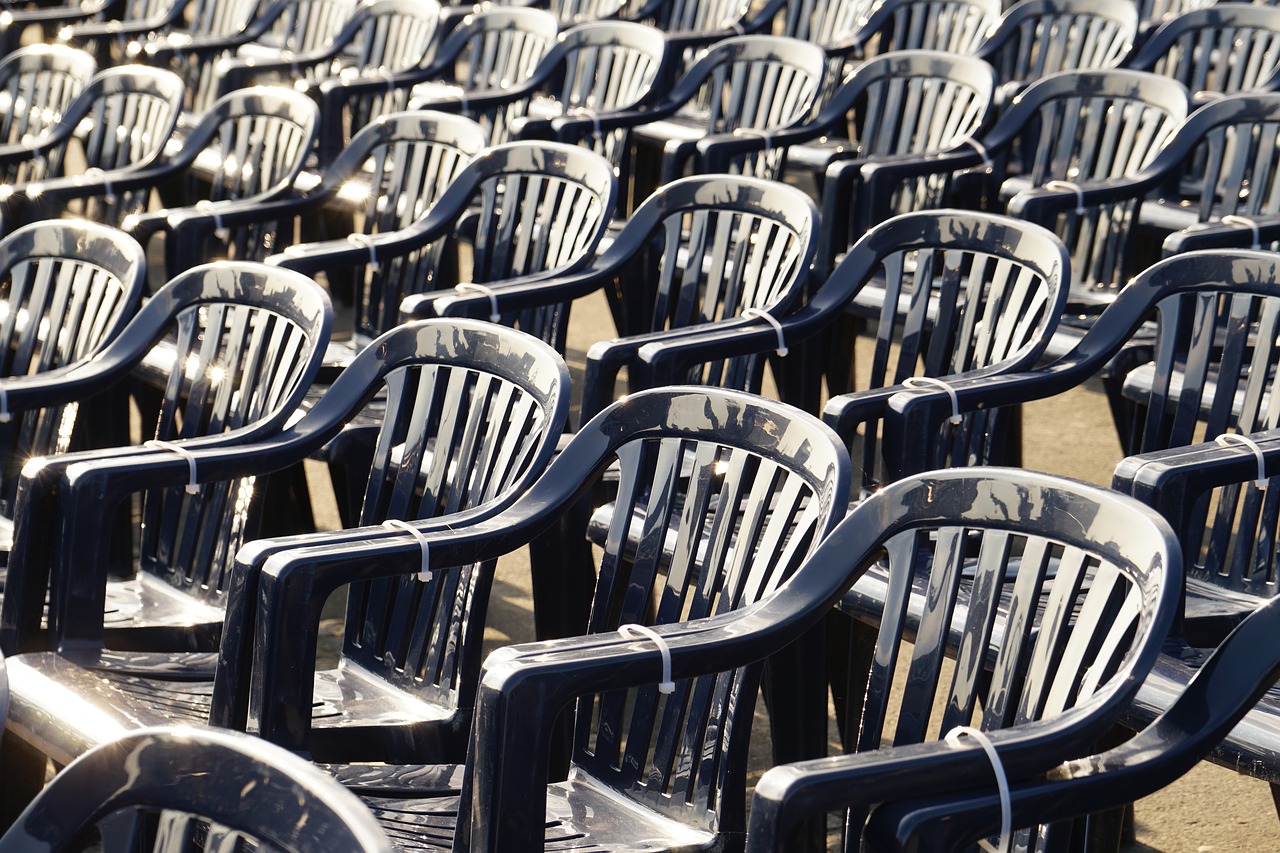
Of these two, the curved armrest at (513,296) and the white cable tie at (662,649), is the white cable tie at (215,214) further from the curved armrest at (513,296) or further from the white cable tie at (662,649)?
the white cable tie at (662,649)

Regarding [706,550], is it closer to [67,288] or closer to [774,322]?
[774,322]

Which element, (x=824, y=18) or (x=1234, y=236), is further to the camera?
(x=824, y=18)

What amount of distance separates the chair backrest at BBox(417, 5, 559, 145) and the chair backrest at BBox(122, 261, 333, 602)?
306 cm

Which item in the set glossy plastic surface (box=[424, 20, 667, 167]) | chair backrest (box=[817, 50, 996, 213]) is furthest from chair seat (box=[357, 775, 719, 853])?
glossy plastic surface (box=[424, 20, 667, 167])

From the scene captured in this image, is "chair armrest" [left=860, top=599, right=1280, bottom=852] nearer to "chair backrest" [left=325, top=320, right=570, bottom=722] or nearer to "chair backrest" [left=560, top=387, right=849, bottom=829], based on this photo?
"chair backrest" [left=560, top=387, right=849, bottom=829]

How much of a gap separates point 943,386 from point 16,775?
173cm

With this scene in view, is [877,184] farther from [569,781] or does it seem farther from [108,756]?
[108,756]

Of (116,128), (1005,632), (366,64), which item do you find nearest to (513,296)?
(1005,632)

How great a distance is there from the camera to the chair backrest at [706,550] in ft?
7.54

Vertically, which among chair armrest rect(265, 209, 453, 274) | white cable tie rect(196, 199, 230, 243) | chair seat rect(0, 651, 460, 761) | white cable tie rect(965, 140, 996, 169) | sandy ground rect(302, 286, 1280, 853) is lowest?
sandy ground rect(302, 286, 1280, 853)

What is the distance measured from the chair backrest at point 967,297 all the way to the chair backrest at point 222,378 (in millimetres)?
1123

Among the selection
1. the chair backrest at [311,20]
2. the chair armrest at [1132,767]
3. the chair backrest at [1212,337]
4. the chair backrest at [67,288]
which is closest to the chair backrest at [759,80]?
the chair backrest at [311,20]

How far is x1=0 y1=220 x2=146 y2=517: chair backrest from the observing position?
355cm

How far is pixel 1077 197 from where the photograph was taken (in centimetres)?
429
